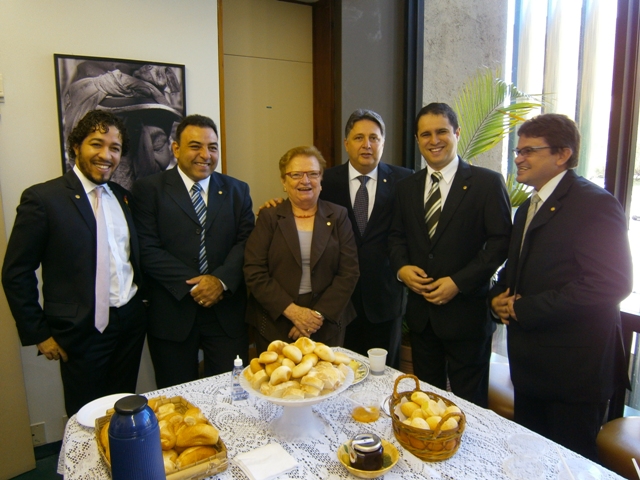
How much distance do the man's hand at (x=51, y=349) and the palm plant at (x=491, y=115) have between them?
2752 millimetres

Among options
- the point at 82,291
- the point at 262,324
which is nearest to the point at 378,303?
the point at 262,324

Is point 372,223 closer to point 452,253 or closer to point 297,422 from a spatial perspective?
point 452,253

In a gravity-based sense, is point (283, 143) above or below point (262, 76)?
below

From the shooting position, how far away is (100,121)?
2.29m

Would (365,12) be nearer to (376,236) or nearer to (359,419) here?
(376,236)

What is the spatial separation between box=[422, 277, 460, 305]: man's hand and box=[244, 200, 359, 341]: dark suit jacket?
39 cm

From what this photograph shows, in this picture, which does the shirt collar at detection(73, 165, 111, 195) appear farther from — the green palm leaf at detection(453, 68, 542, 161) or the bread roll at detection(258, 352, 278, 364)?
the green palm leaf at detection(453, 68, 542, 161)

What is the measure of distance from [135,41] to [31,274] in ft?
5.15

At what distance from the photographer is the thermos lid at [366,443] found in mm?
1235

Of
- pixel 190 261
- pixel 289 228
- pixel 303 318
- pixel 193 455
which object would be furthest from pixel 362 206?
pixel 193 455

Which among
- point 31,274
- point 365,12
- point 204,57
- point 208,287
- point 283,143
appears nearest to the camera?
point 31,274

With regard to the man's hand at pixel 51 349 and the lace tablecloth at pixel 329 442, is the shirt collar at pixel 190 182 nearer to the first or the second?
the man's hand at pixel 51 349

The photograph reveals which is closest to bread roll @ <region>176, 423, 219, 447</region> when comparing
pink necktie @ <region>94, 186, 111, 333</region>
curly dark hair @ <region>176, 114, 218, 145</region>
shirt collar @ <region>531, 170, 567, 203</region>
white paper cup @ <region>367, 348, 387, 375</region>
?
white paper cup @ <region>367, 348, 387, 375</region>

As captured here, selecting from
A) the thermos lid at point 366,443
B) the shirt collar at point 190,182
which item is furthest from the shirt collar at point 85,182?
the thermos lid at point 366,443
